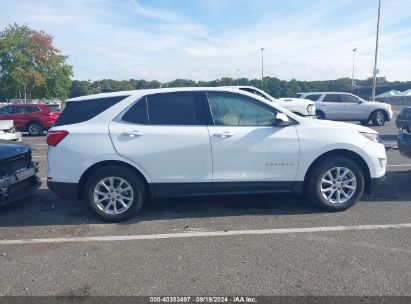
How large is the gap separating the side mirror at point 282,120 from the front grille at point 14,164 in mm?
3698

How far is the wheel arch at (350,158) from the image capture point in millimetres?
4988

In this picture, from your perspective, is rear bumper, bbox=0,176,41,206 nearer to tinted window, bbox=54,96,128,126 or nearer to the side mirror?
tinted window, bbox=54,96,128,126

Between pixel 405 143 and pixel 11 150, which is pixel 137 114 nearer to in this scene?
pixel 11 150

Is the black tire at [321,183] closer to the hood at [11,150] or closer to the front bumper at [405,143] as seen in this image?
the front bumper at [405,143]

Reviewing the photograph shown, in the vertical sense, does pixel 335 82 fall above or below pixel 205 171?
above

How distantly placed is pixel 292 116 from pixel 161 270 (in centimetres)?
270

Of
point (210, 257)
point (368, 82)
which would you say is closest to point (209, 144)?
point (210, 257)

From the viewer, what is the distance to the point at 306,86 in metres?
59.6

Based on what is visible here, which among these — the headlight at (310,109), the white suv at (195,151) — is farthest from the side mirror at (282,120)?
the headlight at (310,109)

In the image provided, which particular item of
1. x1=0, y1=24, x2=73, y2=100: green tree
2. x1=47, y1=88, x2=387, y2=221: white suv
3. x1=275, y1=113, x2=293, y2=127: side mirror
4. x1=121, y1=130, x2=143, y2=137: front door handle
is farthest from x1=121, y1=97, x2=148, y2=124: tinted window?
x1=0, y1=24, x2=73, y2=100: green tree

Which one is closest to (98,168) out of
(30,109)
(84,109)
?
(84,109)

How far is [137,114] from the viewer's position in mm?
4898

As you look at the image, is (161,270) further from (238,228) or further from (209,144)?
(209,144)

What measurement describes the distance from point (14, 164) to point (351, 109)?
16.7m
